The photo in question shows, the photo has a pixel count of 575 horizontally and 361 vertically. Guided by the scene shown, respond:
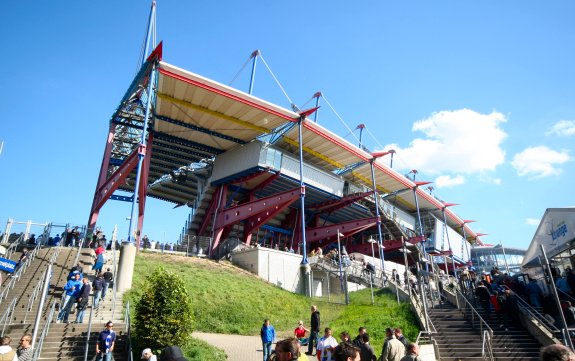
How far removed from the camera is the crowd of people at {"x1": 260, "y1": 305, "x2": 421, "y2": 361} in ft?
12.3

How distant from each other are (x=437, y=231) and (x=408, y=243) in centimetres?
1312

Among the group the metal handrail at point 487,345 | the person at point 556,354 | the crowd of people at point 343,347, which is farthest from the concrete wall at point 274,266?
the person at point 556,354

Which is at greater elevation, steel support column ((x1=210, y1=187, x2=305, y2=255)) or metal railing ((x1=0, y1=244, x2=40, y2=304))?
steel support column ((x1=210, y1=187, x2=305, y2=255))

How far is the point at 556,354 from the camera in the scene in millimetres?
3195

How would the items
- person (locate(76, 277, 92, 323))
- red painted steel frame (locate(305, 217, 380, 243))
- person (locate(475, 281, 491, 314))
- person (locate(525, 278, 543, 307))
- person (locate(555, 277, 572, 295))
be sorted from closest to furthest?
person (locate(76, 277, 92, 323)), person (locate(555, 277, 572, 295)), person (locate(525, 278, 543, 307)), person (locate(475, 281, 491, 314)), red painted steel frame (locate(305, 217, 380, 243))

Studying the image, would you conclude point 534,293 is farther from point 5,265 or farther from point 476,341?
point 5,265

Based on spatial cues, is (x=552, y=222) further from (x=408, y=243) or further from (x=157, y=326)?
(x=408, y=243)

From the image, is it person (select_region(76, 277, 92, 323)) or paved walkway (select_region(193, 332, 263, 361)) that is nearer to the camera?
paved walkway (select_region(193, 332, 263, 361))

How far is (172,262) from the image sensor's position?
23578 mm

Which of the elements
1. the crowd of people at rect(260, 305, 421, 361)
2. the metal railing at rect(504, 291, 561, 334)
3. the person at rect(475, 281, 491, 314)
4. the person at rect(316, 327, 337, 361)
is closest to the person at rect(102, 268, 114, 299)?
the crowd of people at rect(260, 305, 421, 361)

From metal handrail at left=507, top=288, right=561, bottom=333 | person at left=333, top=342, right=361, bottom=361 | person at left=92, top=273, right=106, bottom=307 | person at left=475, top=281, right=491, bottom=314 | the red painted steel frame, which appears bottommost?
person at left=333, top=342, right=361, bottom=361

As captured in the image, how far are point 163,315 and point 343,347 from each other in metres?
8.22

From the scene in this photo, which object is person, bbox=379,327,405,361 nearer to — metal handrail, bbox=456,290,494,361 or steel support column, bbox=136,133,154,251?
metal handrail, bbox=456,290,494,361

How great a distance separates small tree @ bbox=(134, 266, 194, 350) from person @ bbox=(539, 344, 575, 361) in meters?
9.41
